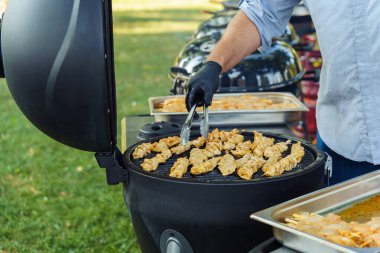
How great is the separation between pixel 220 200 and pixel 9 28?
2.70ft

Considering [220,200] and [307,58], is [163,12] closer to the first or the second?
[307,58]

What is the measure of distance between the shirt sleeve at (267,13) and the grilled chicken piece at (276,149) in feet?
1.63

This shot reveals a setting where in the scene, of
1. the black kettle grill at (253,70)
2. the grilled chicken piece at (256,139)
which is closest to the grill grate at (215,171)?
the grilled chicken piece at (256,139)

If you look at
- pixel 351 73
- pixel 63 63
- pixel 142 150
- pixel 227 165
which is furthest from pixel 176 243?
pixel 351 73

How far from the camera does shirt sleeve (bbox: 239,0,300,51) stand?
2523 mm

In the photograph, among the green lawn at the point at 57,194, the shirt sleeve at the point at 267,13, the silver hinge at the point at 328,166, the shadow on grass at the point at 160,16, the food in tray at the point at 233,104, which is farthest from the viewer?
the shadow on grass at the point at 160,16

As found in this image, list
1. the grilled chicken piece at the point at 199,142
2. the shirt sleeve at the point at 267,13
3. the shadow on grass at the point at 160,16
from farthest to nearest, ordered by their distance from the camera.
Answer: the shadow on grass at the point at 160,16 → the shirt sleeve at the point at 267,13 → the grilled chicken piece at the point at 199,142

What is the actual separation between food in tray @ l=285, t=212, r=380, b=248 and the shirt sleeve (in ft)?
3.46

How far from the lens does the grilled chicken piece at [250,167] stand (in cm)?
199

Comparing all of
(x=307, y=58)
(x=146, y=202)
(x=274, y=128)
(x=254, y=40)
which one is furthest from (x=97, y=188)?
(x=146, y=202)

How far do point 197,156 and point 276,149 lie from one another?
0.30m

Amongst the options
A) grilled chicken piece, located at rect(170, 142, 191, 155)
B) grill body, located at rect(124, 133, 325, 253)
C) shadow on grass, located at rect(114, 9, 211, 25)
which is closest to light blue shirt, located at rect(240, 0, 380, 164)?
grill body, located at rect(124, 133, 325, 253)

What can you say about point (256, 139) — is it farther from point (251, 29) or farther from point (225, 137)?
point (251, 29)

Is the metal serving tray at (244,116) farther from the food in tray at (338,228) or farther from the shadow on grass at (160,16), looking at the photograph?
the shadow on grass at (160,16)
